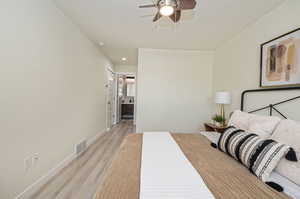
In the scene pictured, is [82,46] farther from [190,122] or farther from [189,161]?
[190,122]

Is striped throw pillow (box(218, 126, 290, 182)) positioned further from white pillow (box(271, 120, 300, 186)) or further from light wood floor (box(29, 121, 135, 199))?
light wood floor (box(29, 121, 135, 199))

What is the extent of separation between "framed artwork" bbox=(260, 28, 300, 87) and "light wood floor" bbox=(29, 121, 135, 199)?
2.78 meters

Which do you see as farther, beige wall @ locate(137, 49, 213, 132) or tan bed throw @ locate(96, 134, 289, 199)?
beige wall @ locate(137, 49, 213, 132)

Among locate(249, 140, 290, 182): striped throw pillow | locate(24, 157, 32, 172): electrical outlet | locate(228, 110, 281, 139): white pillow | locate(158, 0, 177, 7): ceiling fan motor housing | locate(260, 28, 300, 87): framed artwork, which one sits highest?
locate(158, 0, 177, 7): ceiling fan motor housing

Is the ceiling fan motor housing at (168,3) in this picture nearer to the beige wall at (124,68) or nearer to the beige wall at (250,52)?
the beige wall at (250,52)

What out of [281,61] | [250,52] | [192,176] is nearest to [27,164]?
[192,176]

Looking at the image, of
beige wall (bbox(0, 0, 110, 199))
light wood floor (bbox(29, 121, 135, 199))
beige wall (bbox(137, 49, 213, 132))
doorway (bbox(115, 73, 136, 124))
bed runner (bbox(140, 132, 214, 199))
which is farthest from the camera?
doorway (bbox(115, 73, 136, 124))

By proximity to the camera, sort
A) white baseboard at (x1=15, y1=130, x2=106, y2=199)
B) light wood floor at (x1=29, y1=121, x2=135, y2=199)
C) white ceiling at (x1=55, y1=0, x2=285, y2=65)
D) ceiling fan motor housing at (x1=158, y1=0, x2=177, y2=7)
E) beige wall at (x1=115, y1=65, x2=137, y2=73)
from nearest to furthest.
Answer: ceiling fan motor housing at (x1=158, y1=0, x2=177, y2=7) → white baseboard at (x1=15, y1=130, x2=106, y2=199) → light wood floor at (x1=29, y1=121, x2=135, y2=199) → white ceiling at (x1=55, y1=0, x2=285, y2=65) → beige wall at (x1=115, y1=65, x2=137, y2=73)

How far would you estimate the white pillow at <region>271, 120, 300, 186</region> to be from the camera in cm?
99

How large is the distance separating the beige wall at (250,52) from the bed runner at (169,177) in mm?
1583

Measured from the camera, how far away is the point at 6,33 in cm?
130

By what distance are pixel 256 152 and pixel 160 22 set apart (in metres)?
2.39

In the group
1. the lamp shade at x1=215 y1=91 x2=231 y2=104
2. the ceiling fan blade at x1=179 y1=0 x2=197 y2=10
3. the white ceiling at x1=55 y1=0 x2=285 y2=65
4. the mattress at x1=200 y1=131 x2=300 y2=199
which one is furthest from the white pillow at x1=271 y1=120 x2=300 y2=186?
the white ceiling at x1=55 y1=0 x2=285 y2=65

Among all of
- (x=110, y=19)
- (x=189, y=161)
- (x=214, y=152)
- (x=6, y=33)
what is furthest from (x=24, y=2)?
(x=214, y=152)
